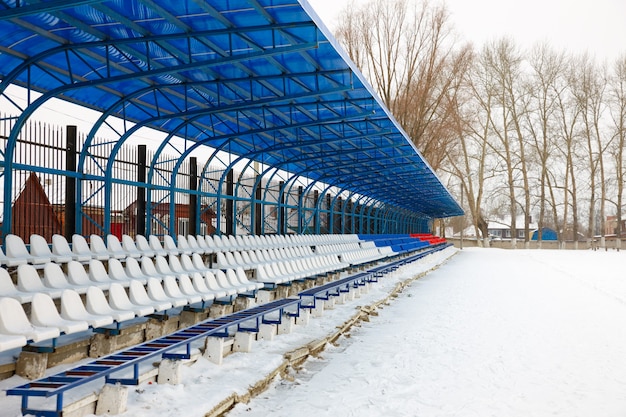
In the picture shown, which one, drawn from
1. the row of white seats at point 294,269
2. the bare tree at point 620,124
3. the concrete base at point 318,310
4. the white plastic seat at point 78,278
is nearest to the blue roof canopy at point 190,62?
the white plastic seat at point 78,278

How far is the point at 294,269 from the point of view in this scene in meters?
12.3

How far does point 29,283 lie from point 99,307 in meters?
0.79

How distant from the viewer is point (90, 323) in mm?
5504

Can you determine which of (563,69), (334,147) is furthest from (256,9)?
(563,69)

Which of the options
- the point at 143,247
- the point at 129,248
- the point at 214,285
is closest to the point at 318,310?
the point at 214,285

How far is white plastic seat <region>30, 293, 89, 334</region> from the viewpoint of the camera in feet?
16.7

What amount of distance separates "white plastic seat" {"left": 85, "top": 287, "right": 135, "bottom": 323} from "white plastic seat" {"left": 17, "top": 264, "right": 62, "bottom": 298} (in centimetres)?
42

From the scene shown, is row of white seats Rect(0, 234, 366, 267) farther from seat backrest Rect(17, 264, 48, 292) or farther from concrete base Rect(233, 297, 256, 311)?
concrete base Rect(233, 297, 256, 311)

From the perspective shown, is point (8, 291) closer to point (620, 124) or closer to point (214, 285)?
point (214, 285)

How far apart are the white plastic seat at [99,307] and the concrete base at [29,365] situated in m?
0.72

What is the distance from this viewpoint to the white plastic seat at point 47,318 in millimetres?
5094

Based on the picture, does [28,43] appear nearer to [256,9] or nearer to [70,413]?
[256,9]

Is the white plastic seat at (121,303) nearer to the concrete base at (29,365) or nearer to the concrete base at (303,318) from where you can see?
the concrete base at (29,365)

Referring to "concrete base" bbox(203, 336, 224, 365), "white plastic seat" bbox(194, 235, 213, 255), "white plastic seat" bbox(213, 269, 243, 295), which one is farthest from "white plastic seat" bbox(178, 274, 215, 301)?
"white plastic seat" bbox(194, 235, 213, 255)
